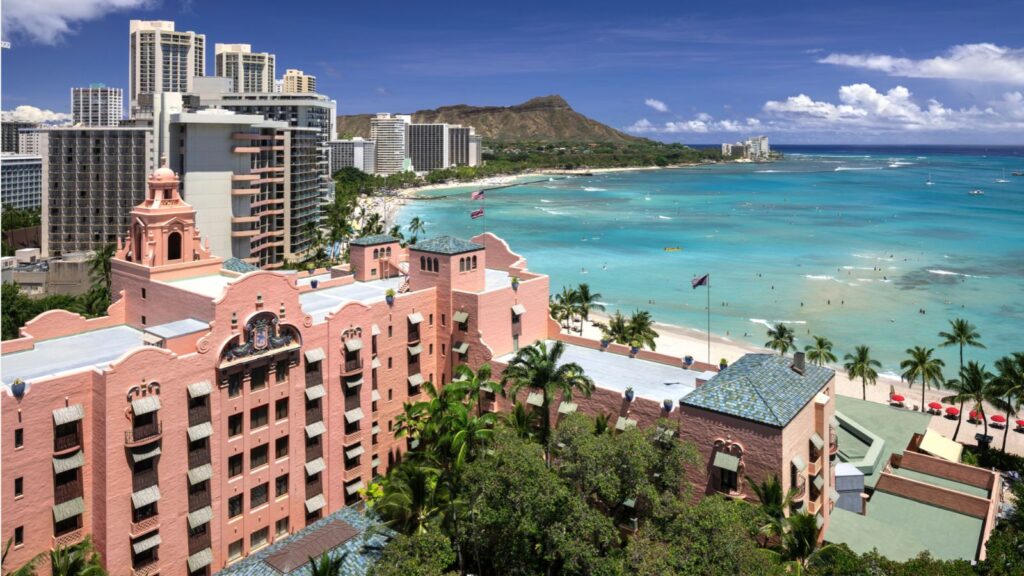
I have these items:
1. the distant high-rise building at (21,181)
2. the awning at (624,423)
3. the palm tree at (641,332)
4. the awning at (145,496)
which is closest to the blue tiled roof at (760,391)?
the awning at (624,423)

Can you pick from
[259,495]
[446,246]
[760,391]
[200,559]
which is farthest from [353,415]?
[760,391]

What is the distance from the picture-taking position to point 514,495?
28062 millimetres

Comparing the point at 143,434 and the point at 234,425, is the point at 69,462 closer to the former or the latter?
the point at 143,434

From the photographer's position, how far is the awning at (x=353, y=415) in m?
43.2

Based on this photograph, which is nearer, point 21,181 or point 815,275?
point 815,275

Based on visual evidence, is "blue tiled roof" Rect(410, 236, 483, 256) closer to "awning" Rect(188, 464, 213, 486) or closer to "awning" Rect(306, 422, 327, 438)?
"awning" Rect(306, 422, 327, 438)

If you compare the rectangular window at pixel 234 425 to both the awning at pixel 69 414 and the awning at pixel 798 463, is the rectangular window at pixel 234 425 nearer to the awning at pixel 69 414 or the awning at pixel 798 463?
the awning at pixel 69 414

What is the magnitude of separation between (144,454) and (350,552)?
10.4 meters

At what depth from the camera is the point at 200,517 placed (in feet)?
118

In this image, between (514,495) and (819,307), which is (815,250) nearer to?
(819,307)

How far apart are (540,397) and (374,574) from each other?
16.7 m

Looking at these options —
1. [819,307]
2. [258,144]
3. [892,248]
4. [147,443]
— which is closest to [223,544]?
[147,443]

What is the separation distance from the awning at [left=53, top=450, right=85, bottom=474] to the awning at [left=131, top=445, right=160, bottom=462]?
2036mm

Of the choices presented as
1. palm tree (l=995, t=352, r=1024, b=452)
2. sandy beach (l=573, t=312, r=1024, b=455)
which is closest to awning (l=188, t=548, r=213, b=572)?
sandy beach (l=573, t=312, r=1024, b=455)
